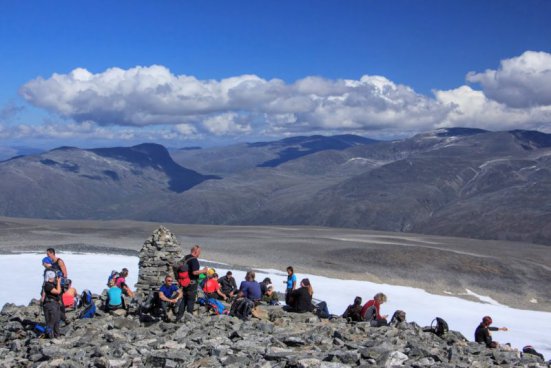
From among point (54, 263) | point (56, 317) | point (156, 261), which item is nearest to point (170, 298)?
point (56, 317)

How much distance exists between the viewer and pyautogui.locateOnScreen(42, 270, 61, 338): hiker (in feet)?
60.3

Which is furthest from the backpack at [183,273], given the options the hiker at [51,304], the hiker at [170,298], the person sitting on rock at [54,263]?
the person sitting on rock at [54,263]

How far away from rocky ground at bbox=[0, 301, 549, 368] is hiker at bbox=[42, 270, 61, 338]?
0.45 meters

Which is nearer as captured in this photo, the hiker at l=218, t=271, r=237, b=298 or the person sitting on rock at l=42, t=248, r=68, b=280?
the person sitting on rock at l=42, t=248, r=68, b=280

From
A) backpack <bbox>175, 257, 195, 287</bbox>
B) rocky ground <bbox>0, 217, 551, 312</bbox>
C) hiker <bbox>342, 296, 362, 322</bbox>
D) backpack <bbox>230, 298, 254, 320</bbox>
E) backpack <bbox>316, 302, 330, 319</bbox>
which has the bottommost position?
rocky ground <bbox>0, 217, 551, 312</bbox>

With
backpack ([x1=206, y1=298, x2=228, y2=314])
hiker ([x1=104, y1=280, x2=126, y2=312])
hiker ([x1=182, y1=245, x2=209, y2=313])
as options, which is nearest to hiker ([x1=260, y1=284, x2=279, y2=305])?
backpack ([x1=206, y1=298, x2=228, y2=314])

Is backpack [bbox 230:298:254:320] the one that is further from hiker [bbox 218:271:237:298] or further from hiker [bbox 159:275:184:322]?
hiker [bbox 218:271:237:298]

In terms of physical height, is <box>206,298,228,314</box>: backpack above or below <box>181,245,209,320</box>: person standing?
below

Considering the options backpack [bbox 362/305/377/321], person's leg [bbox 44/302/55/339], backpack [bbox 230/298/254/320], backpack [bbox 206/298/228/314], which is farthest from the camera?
backpack [bbox 362/305/377/321]

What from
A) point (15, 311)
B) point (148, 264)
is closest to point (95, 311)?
point (15, 311)

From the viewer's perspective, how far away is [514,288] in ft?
225

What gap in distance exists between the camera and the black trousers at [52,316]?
60.2ft

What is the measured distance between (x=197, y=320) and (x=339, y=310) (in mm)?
23068

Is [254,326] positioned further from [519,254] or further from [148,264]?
[519,254]
